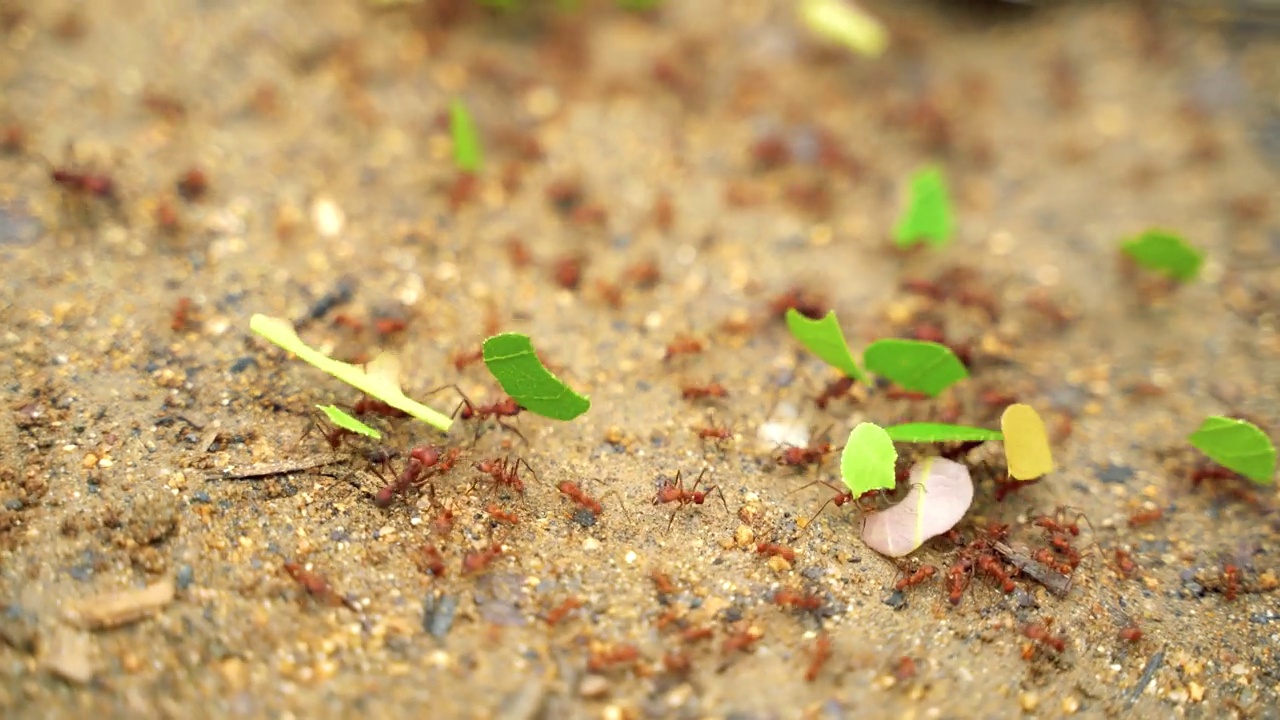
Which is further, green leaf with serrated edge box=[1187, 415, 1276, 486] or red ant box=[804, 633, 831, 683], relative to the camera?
green leaf with serrated edge box=[1187, 415, 1276, 486]

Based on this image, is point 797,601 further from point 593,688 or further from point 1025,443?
→ point 1025,443

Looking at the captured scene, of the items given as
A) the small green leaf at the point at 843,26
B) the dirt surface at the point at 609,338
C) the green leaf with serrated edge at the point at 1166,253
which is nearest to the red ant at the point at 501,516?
the dirt surface at the point at 609,338

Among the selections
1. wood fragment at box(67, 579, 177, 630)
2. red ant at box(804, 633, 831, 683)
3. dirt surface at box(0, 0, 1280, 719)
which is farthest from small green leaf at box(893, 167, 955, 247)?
wood fragment at box(67, 579, 177, 630)

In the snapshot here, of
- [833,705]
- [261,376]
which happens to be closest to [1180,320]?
[833,705]

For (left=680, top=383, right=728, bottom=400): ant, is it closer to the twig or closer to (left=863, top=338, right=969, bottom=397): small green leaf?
(left=863, top=338, right=969, bottom=397): small green leaf

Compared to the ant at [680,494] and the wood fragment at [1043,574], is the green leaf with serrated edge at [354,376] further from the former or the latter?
the wood fragment at [1043,574]

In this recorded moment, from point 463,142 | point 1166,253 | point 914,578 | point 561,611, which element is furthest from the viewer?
point 463,142

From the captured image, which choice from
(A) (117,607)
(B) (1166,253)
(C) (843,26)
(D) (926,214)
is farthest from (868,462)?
(C) (843,26)
